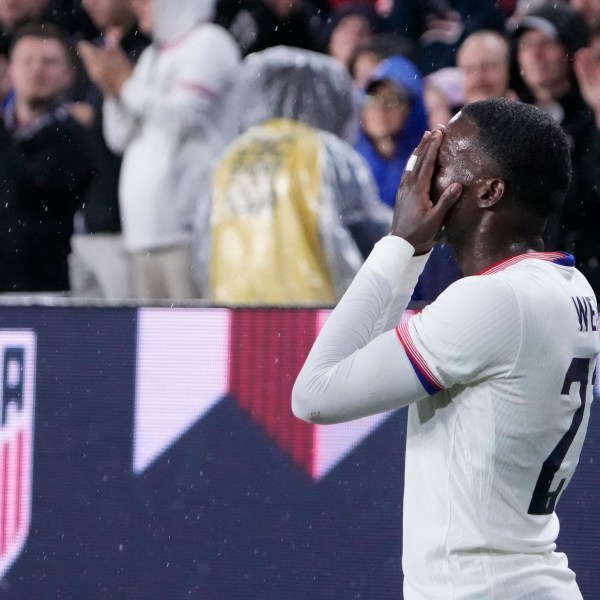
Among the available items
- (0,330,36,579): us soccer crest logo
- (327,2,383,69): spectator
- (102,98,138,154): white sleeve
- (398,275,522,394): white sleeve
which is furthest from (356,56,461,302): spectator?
(398,275,522,394): white sleeve

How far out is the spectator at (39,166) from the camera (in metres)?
3.60

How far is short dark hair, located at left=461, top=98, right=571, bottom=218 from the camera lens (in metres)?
1.48

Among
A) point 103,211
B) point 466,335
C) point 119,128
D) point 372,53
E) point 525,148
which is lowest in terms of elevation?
point 103,211

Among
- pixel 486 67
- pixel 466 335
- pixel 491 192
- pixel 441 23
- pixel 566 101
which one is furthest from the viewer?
pixel 441 23

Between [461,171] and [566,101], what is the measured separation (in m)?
1.90

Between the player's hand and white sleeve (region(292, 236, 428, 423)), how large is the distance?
0.02m

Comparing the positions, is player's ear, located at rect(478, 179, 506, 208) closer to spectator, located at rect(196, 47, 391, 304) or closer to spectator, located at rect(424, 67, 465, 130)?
spectator, located at rect(196, 47, 391, 304)

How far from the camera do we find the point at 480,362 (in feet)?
4.62

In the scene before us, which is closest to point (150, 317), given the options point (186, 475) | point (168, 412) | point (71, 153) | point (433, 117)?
point (168, 412)

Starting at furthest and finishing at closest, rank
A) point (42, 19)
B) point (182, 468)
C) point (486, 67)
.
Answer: point (42, 19)
point (486, 67)
point (182, 468)

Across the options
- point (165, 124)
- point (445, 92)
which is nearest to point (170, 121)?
point (165, 124)

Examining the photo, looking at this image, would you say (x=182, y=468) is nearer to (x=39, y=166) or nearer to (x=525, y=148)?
(x=39, y=166)

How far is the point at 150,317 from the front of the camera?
316 centimetres

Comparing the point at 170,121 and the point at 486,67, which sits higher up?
the point at 486,67
